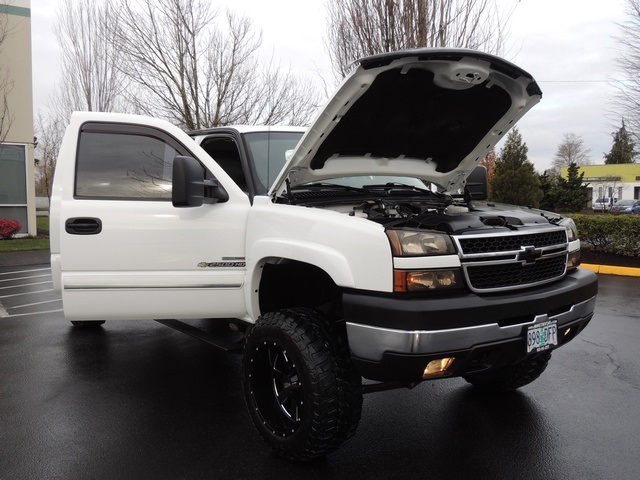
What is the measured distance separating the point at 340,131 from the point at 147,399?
2.48 metres

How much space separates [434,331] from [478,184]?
8.00ft

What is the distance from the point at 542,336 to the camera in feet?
8.98

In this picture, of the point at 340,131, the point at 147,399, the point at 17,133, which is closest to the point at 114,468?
the point at 147,399

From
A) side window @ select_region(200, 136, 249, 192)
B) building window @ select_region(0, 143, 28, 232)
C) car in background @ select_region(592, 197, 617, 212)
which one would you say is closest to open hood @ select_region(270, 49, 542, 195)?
side window @ select_region(200, 136, 249, 192)

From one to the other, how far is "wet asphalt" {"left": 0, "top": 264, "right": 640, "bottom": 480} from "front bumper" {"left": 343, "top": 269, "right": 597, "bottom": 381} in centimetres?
76

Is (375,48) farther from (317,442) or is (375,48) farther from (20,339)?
(317,442)

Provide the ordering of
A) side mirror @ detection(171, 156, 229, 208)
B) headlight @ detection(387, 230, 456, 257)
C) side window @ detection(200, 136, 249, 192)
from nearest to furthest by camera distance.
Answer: headlight @ detection(387, 230, 456, 257), side mirror @ detection(171, 156, 229, 208), side window @ detection(200, 136, 249, 192)

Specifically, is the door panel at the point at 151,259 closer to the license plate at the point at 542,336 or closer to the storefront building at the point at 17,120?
the license plate at the point at 542,336

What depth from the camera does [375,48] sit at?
1221cm

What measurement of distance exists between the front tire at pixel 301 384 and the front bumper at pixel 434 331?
0.75ft

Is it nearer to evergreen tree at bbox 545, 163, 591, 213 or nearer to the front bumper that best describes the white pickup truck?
the front bumper

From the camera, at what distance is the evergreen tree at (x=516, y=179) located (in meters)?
15.9

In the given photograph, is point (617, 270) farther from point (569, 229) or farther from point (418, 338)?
point (418, 338)

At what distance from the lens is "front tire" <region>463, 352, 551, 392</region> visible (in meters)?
3.66
